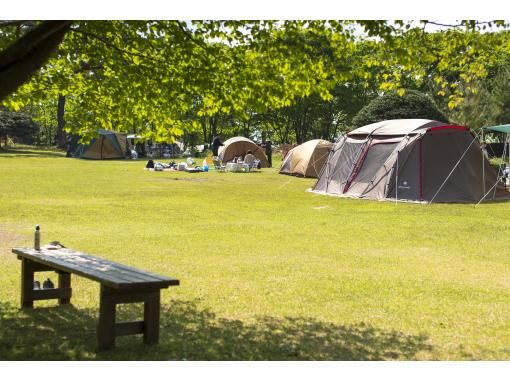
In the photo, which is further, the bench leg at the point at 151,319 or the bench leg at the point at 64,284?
the bench leg at the point at 64,284

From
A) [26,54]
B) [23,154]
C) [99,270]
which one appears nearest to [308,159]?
[23,154]

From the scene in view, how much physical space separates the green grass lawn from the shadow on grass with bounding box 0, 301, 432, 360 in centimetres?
2

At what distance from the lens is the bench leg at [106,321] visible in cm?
534

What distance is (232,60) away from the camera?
6.86 m

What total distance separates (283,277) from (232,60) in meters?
3.24

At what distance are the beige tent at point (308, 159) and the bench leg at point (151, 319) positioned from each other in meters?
25.3

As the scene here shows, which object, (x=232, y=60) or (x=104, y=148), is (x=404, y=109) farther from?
(x=232, y=60)

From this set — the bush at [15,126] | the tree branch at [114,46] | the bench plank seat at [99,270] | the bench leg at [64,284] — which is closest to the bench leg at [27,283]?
the bench plank seat at [99,270]

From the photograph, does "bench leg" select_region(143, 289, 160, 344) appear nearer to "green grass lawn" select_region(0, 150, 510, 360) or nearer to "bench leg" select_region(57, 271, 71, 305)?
"green grass lawn" select_region(0, 150, 510, 360)

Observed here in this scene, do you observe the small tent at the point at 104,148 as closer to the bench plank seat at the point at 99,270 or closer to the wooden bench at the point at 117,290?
the bench plank seat at the point at 99,270

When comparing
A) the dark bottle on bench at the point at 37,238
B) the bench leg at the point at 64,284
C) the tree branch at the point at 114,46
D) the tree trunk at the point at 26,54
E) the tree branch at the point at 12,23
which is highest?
the tree branch at the point at 12,23

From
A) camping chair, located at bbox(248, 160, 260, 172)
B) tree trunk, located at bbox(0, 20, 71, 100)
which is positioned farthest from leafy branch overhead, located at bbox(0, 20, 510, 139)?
camping chair, located at bbox(248, 160, 260, 172)

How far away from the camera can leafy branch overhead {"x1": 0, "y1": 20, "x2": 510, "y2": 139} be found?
633 centimetres

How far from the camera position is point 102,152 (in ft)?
153
